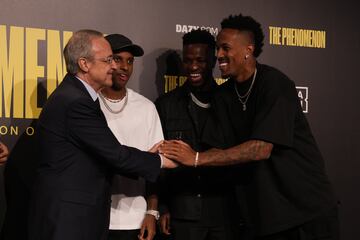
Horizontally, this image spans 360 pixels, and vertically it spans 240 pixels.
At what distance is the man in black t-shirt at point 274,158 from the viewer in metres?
2.72

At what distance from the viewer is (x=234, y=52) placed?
9.68ft

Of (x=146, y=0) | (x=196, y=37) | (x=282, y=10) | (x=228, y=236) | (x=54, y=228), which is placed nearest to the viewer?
(x=54, y=228)

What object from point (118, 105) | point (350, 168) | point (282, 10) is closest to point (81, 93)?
point (118, 105)

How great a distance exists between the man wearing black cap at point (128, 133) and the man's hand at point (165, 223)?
89 mm

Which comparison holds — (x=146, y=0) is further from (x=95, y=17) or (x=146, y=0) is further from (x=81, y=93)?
(x=81, y=93)

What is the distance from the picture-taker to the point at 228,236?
3.09 meters

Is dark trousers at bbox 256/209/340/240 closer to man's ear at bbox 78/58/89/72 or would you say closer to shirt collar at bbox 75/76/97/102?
shirt collar at bbox 75/76/97/102

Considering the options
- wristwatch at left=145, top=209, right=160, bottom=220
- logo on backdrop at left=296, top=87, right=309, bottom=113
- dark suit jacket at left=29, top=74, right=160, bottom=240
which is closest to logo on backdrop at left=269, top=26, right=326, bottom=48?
logo on backdrop at left=296, top=87, right=309, bottom=113

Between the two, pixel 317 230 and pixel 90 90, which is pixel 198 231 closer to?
pixel 317 230

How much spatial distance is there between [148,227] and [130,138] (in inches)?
→ 19.2

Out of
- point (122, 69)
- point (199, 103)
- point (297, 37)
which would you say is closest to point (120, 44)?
point (122, 69)

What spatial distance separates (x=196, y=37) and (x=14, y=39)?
1062 mm

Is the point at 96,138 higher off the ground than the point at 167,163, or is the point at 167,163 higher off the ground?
the point at 96,138

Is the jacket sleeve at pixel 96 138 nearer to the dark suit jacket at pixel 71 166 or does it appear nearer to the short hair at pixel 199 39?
the dark suit jacket at pixel 71 166
